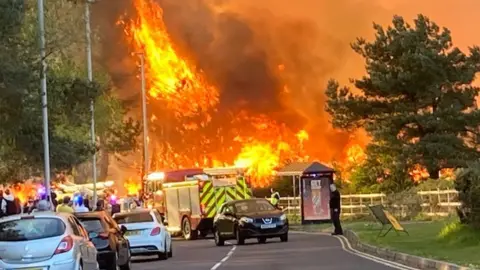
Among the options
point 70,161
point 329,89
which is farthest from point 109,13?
point 70,161

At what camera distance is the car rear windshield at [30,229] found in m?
18.6

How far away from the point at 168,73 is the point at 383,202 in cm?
3021

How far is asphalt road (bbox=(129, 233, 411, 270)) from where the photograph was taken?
2388cm

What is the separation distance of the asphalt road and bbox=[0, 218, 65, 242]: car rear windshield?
638cm

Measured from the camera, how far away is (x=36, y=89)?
1142 inches

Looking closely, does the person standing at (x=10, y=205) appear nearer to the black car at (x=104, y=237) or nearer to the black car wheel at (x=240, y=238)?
the black car wheel at (x=240, y=238)

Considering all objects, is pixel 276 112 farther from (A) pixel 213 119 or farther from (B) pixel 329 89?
(B) pixel 329 89

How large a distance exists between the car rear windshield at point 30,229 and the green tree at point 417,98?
115 feet

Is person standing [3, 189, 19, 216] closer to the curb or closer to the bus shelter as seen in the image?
the curb

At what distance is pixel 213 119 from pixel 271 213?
134ft

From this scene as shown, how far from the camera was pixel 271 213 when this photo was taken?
35406 millimetres

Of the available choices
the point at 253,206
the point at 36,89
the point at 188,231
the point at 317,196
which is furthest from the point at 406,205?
the point at 36,89

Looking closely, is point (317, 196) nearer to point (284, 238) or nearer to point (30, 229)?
point (284, 238)

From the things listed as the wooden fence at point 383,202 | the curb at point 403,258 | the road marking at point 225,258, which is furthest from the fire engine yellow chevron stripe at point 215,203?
the curb at point 403,258
